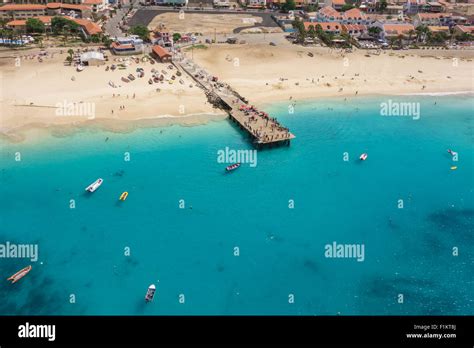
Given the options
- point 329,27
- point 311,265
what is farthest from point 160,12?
point 311,265

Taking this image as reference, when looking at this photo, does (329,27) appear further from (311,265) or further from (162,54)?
(311,265)

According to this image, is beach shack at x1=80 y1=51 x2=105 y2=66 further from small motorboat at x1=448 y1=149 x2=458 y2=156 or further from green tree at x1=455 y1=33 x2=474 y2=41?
green tree at x1=455 y1=33 x2=474 y2=41

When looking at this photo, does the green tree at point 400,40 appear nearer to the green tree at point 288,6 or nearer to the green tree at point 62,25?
the green tree at point 288,6

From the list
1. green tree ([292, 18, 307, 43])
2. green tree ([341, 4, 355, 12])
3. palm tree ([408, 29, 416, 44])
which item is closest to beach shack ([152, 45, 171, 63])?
green tree ([292, 18, 307, 43])

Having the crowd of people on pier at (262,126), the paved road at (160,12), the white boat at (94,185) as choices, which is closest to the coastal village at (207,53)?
the crowd of people on pier at (262,126)
